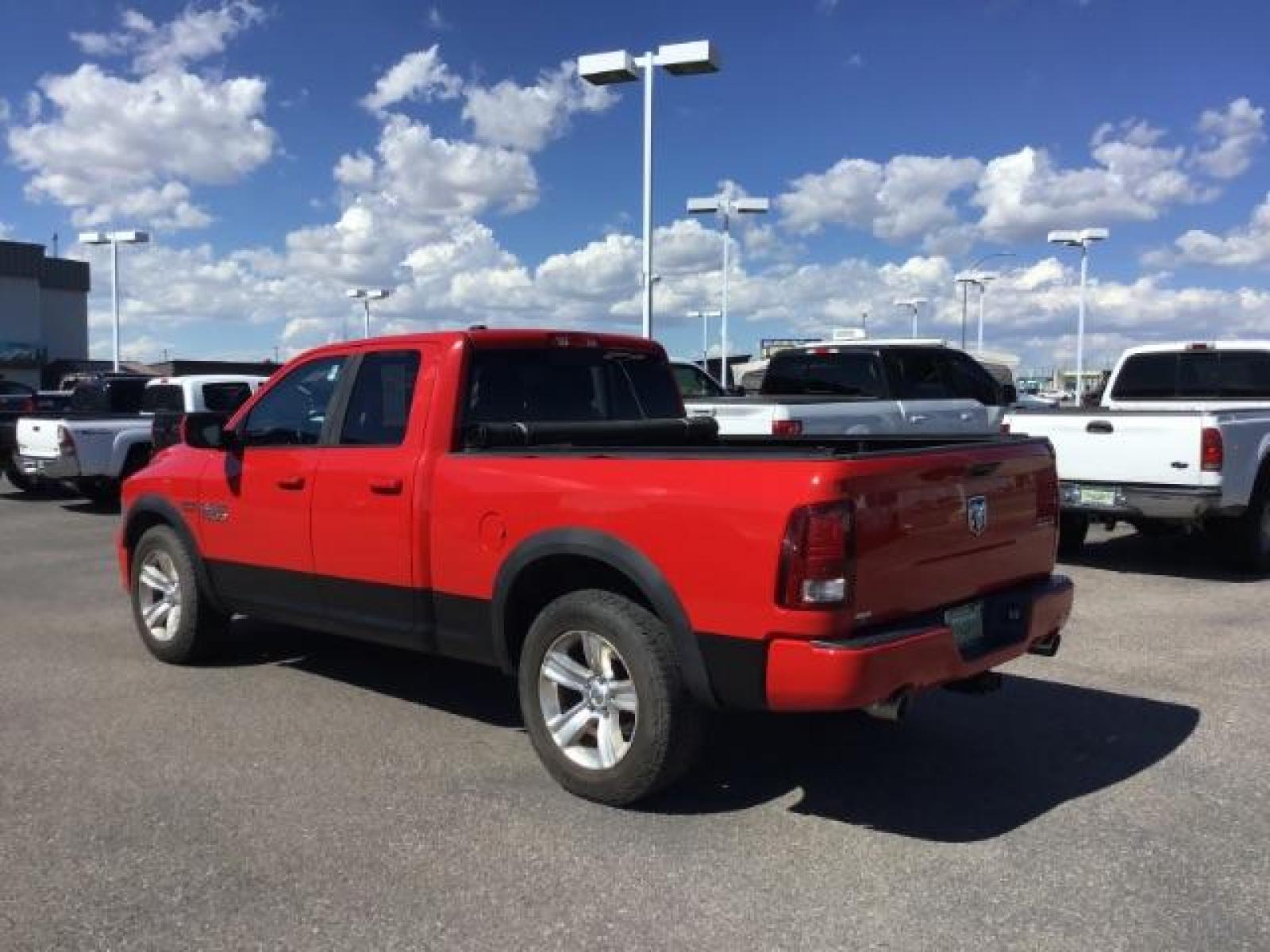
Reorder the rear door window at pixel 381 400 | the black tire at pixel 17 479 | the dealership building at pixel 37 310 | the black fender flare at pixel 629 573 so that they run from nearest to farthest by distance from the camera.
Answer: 1. the black fender flare at pixel 629 573
2. the rear door window at pixel 381 400
3. the black tire at pixel 17 479
4. the dealership building at pixel 37 310

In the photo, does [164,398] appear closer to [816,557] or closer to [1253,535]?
[1253,535]

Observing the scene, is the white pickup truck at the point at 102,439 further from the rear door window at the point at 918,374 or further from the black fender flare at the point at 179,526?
the rear door window at the point at 918,374

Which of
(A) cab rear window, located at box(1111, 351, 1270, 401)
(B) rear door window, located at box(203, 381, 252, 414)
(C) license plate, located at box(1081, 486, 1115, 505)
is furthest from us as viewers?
(B) rear door window, located at box(203, 381, 252, 414)

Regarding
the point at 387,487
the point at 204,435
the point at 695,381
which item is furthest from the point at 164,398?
the point at 387,487

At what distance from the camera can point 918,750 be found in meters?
4.98

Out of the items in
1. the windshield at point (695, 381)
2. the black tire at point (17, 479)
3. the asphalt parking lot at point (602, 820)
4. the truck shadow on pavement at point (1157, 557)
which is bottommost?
the asphalt parking lot at point (602, 820)

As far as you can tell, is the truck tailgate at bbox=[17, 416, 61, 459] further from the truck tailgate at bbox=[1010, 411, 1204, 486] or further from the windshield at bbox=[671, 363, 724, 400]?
the truck tailgate at bbox=[1010, 411, 1204, 486]

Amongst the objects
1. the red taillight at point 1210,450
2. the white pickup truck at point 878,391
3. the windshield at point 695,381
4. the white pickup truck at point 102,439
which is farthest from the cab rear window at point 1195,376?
the white pickup truck at point 102,439

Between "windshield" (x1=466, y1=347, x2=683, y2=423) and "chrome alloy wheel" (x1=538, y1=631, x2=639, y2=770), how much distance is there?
47.8 inches

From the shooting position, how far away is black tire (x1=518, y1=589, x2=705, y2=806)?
13.2ft

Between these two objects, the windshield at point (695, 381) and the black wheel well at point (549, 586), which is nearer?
the black wheel well at point (549, 586)

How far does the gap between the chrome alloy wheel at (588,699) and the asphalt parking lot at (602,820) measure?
217 mm

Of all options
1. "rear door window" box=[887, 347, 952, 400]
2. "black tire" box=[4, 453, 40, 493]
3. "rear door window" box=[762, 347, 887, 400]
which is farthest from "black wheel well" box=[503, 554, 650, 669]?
"black tire" box=[4, 453, 40, 493]

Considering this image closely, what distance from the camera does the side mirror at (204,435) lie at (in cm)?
578
